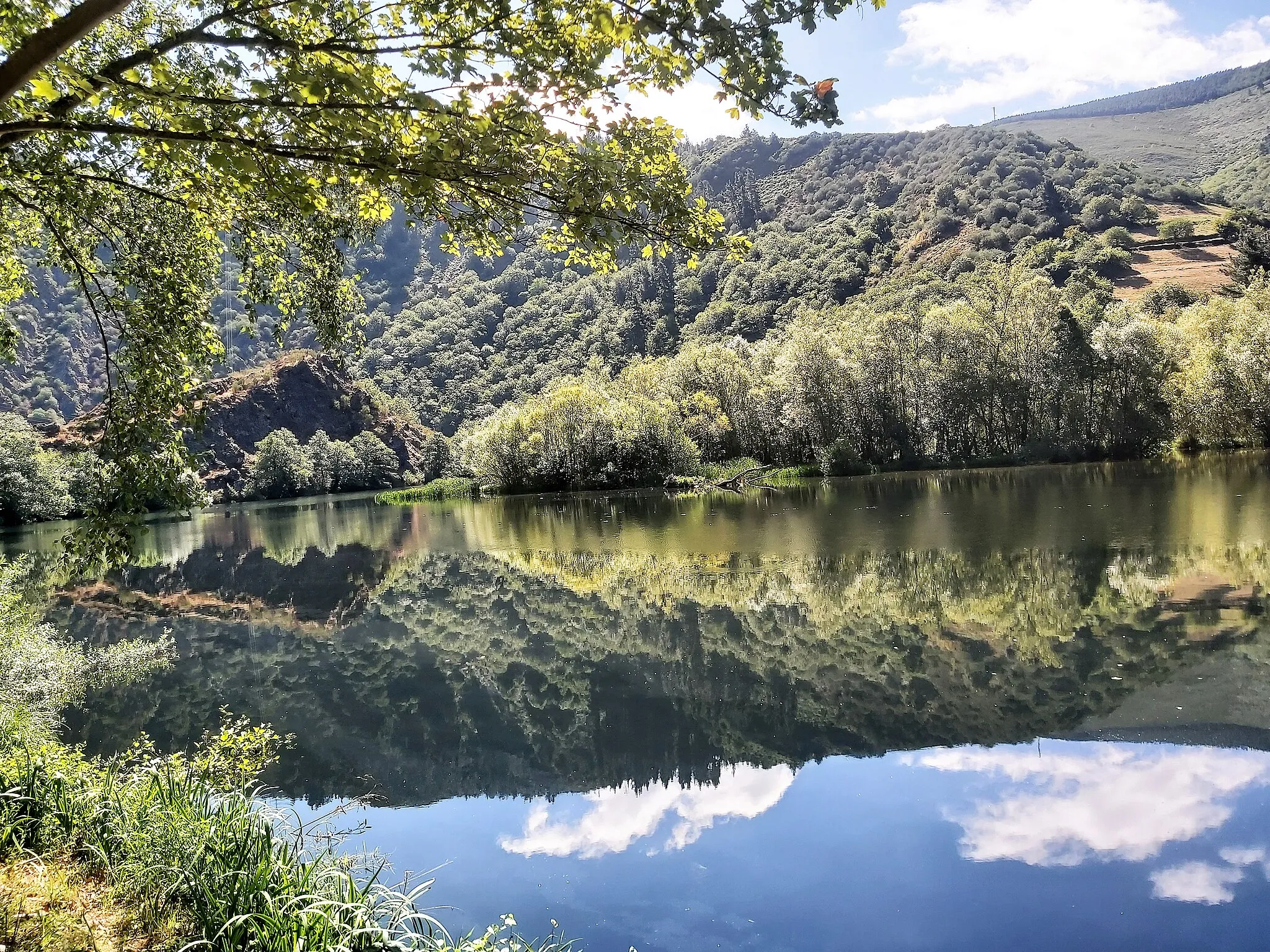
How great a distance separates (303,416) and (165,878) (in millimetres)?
127695

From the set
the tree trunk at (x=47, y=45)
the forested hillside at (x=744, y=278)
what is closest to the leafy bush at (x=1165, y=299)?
the forested hillside at (x=744, y=278)

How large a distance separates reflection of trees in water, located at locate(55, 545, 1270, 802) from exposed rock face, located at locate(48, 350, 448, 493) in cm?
9773

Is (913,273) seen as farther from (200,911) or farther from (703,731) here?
(200,911)

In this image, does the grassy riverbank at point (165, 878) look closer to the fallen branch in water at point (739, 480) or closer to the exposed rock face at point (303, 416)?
the fallen branch in water at point (739, 480)

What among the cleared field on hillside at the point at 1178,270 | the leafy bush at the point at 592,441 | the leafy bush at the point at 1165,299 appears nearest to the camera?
the leafy bush at the point at 592,441

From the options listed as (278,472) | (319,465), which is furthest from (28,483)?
(319,465)

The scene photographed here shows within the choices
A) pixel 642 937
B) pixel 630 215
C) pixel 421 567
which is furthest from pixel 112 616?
pixel 630 215

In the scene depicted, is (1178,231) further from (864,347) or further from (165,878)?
(165,878)

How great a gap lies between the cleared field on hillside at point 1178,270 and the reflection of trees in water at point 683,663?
7928 cm

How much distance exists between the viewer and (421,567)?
28266 mm

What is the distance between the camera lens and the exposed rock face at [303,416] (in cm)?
10956

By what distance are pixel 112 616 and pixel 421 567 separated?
373 inches

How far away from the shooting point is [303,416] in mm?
121438

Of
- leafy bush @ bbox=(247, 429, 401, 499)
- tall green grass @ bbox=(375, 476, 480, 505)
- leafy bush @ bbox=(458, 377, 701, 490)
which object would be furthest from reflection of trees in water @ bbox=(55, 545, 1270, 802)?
leafy bush @ bbox=(247, 429, 401, 499)
